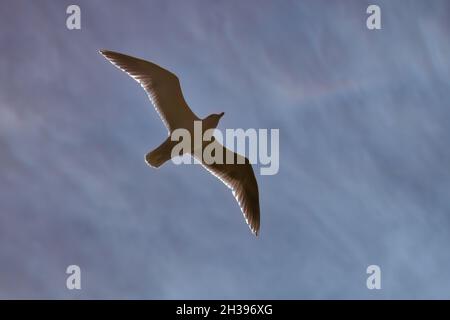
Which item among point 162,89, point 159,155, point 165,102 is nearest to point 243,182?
point 159,155

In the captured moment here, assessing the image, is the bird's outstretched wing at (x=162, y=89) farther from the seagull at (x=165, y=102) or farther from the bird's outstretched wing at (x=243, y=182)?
the bird's outstretched wing at (x=243, y=182)

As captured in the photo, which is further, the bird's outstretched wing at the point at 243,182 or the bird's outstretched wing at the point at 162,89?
the bird's outstretched wing at the point at 243,182

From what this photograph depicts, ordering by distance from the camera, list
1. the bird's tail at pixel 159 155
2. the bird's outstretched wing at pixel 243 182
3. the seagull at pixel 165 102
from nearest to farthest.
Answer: the bird's tail at pixel 159 155
the seagull at pixel 165 102
the bird's outstretched wing at pixel 243 182

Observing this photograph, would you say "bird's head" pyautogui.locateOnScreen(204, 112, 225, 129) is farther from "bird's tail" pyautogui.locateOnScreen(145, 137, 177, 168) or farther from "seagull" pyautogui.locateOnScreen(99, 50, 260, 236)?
"bird's tail" pyautogui.locateOnScreen(145, 137, 177, 168)

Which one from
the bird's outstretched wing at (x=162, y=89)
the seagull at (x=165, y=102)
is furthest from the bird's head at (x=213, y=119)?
the bird's outstretched wing at (x=162, y=89)

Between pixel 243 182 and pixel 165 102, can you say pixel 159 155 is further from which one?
pixel 243 182
